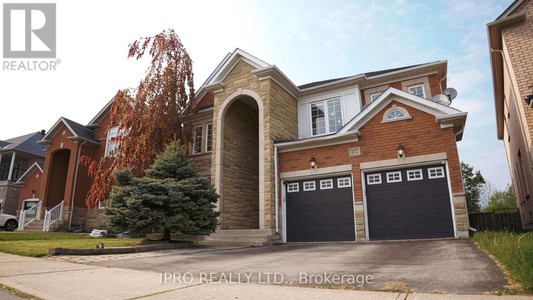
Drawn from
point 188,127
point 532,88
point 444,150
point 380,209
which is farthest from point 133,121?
point 532,88

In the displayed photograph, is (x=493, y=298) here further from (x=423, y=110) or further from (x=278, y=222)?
(x=278, y=222)

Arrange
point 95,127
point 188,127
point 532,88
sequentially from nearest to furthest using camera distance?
1. point 532,88
2. point 188,127
3. point 95,127

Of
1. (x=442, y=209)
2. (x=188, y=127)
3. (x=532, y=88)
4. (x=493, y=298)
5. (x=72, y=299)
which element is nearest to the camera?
(x=493, y=298)

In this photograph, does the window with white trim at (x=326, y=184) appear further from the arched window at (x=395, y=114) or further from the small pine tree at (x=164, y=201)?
the small pine tree at (x=164, y=201)

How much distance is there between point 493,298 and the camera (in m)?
2.70

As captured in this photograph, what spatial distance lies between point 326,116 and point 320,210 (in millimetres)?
5368

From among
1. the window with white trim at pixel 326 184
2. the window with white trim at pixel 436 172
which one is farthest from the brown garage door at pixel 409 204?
the window with white trim at pixel 326 184

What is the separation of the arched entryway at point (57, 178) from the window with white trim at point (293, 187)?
734 inches

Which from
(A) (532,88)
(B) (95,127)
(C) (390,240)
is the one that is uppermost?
(B) (95,127)

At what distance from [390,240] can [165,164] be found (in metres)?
8.77

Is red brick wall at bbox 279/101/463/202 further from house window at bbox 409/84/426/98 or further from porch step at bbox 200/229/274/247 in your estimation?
house window at bbox 409/84/426/98

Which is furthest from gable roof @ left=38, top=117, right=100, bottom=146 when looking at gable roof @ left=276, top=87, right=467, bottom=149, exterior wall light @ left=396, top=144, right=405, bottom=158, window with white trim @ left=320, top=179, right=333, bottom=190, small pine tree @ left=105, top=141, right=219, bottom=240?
exterior wall light @ left=396, top=144, right=405, bottom=158

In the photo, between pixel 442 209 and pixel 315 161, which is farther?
pixel 315 161

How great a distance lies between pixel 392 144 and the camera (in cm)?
1175
